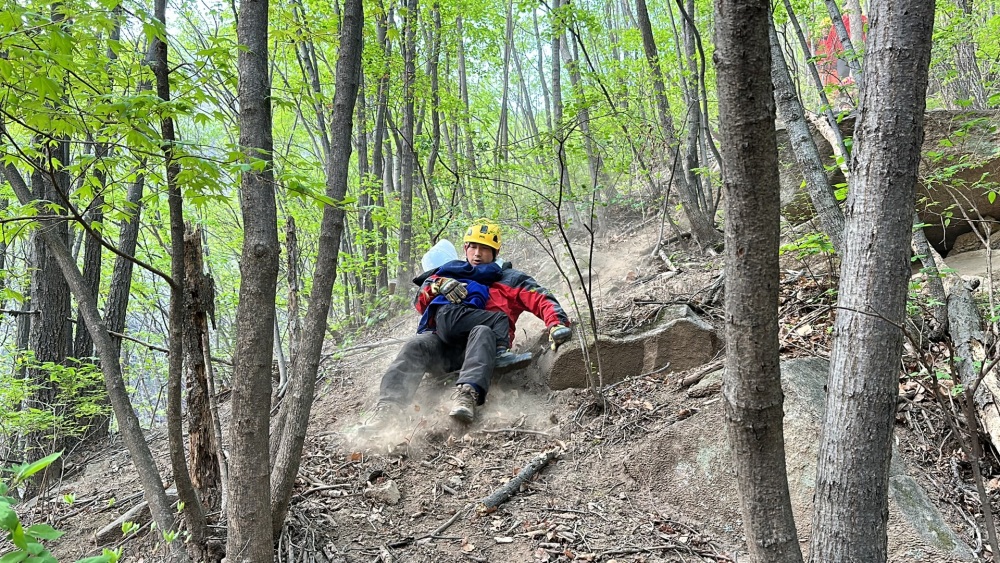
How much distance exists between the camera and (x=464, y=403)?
4.12 m

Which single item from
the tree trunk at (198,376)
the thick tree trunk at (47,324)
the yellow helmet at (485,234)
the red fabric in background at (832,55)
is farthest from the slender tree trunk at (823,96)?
the thick tree trunk at (47,324)

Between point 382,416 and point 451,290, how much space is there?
1256mm

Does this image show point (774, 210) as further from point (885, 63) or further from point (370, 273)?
point (370, 273)

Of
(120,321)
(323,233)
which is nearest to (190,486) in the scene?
(323,233)

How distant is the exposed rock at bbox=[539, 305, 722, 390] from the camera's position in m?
4.26

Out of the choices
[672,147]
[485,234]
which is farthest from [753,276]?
[672,147]

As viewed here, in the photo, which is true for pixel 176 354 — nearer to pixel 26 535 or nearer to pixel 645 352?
pixel 26 535

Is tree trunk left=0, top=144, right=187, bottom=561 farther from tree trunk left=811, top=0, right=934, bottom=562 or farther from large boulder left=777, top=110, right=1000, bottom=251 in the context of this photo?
large boulder left=777, top=110, right=1000, bottom=251

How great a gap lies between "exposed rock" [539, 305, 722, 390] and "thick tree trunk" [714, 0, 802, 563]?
284cm

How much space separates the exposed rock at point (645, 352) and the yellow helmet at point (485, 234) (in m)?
1.30

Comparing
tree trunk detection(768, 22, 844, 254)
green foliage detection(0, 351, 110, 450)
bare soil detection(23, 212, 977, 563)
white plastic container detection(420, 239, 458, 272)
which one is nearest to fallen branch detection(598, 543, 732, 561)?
bare soil detection(23, 212, 977, 563)

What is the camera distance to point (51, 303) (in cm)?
587

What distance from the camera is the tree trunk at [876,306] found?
5.47 feet

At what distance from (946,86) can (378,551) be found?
1172 centimetres
